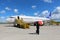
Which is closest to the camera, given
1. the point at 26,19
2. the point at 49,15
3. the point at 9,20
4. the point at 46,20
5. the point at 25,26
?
the point at 25,26

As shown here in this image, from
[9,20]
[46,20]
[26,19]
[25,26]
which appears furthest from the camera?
[46,20]

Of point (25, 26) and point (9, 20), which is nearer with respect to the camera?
point (25, 26)

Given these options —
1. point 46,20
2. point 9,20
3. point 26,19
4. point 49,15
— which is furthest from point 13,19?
point 49,15

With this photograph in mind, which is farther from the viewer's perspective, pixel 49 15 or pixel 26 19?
pixel 49 15

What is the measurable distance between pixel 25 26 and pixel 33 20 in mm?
22684

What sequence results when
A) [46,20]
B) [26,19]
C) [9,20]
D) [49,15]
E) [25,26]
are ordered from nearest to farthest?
1. [25,26]
2. [9,20]
3. [26,19]
4. [46,20]
5. [49,15]

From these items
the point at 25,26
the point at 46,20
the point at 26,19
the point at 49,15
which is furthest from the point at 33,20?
the point at 25,26

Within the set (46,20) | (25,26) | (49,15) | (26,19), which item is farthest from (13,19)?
(49,15)

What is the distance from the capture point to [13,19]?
5006 cm

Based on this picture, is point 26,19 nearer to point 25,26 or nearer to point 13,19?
point 13,19

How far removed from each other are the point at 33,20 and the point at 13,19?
10.9 meters

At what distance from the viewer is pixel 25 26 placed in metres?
36.4

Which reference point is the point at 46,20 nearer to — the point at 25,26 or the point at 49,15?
the point at 49,15

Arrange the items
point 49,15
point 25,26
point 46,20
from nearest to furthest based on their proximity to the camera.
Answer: point 25,26
point 46,20
point 49,15
